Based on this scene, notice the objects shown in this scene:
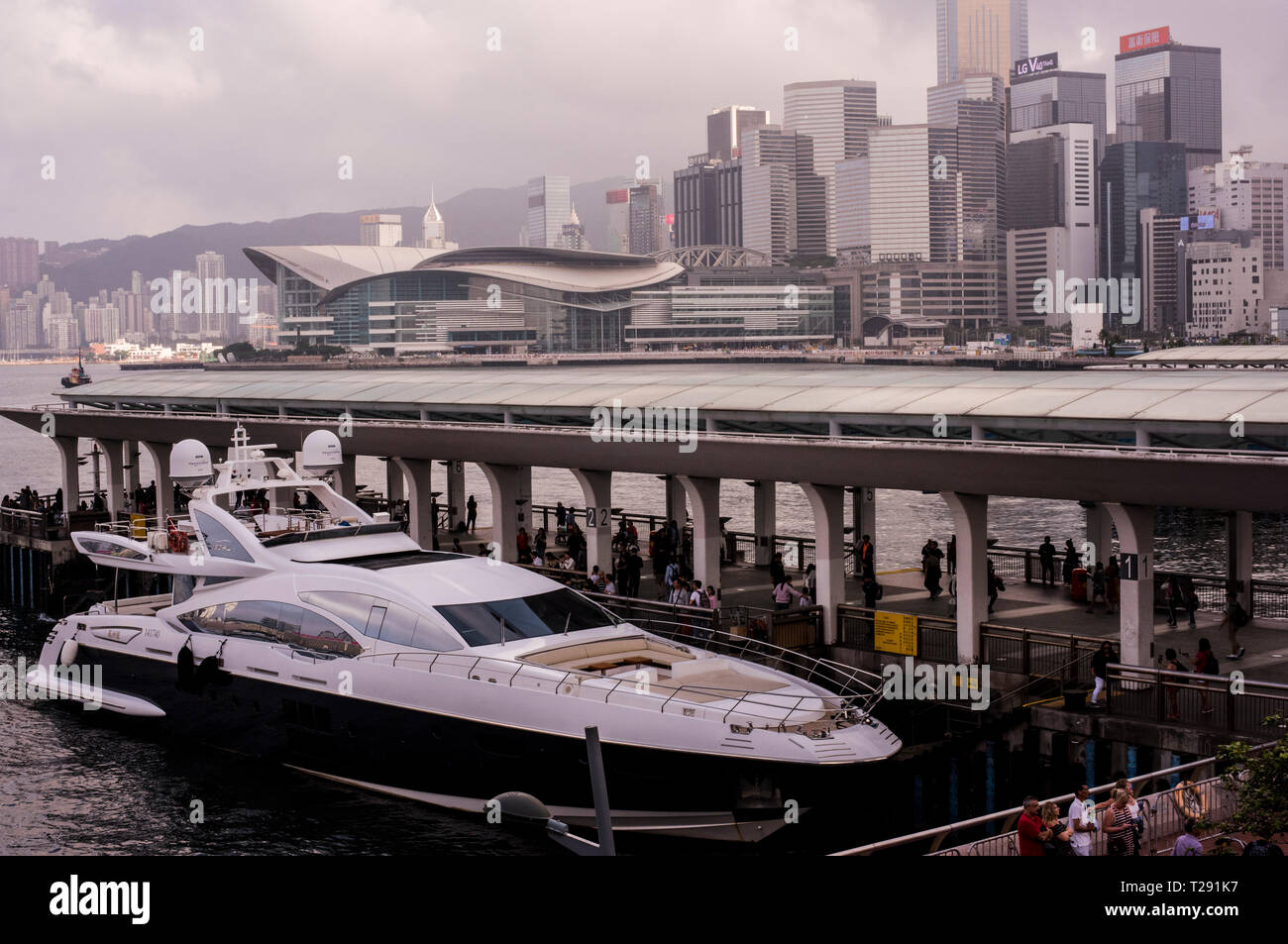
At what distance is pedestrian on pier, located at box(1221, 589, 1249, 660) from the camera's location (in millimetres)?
26844

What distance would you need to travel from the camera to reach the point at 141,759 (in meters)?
30.9

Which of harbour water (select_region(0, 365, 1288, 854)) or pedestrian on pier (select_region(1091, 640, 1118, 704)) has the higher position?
pedestrian on pier (select_region(1091, 640, 1118, 704))

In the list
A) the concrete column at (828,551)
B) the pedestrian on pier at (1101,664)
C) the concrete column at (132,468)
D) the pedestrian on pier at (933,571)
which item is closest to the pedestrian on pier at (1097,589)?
the pedestrian on pier at (933,571)

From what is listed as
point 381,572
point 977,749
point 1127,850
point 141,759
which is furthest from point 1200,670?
point 141,759

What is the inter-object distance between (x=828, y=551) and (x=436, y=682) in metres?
10.3

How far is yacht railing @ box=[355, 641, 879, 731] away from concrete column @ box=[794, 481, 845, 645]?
6.06 metres

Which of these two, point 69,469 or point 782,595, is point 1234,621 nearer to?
point 782,595

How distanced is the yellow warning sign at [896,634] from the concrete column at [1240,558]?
24.6ft

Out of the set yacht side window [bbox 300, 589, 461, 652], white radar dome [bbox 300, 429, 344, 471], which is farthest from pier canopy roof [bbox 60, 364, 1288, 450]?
yacht side window [bbox 300, 589, 461, 652]

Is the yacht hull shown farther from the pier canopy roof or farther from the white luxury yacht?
the pier canopy roof

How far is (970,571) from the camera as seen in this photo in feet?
92.1

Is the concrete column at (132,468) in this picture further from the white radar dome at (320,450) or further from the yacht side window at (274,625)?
the yacht side window at (274,625)

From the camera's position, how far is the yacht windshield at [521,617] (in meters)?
25.3
